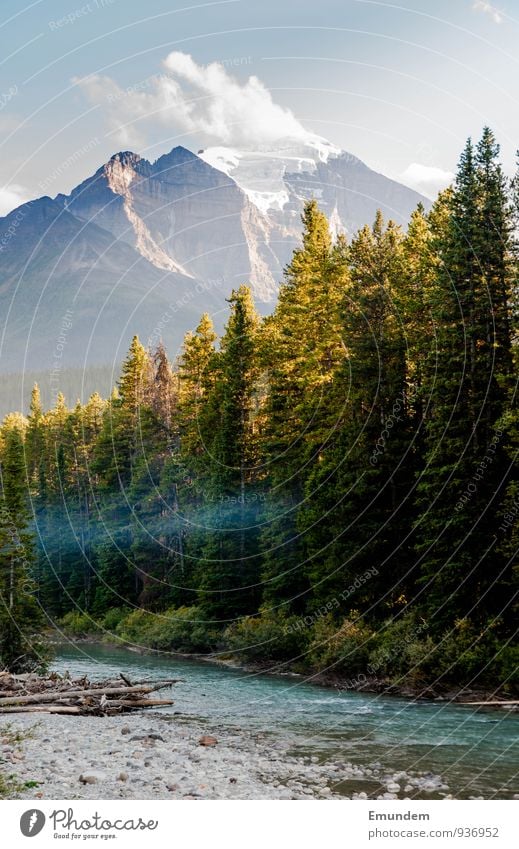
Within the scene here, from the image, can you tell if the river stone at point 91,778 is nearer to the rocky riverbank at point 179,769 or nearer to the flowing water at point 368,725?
the rocky riverbank at point 179,769

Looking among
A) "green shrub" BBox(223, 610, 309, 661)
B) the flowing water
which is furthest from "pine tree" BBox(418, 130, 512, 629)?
"green shrub" BBox(223, 610, 309, 661)

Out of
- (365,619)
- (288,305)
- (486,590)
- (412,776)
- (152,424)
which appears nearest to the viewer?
(412,776)

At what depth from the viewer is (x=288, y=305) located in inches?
1950

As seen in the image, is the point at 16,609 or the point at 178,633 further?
the point at 178,633

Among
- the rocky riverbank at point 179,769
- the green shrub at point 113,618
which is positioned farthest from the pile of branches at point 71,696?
the green shrub at point 113,618

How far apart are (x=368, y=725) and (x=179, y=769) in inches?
328

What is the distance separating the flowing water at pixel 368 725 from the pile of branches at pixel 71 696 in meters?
1.61

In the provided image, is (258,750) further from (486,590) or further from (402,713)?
(486,590)

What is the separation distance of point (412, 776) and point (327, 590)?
73.8 ft

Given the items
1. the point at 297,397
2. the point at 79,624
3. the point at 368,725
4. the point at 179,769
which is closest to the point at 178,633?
the point at 297,397

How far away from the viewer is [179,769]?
17.6 metres

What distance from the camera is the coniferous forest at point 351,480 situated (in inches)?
1242

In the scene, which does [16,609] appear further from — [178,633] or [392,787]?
[392,787]
